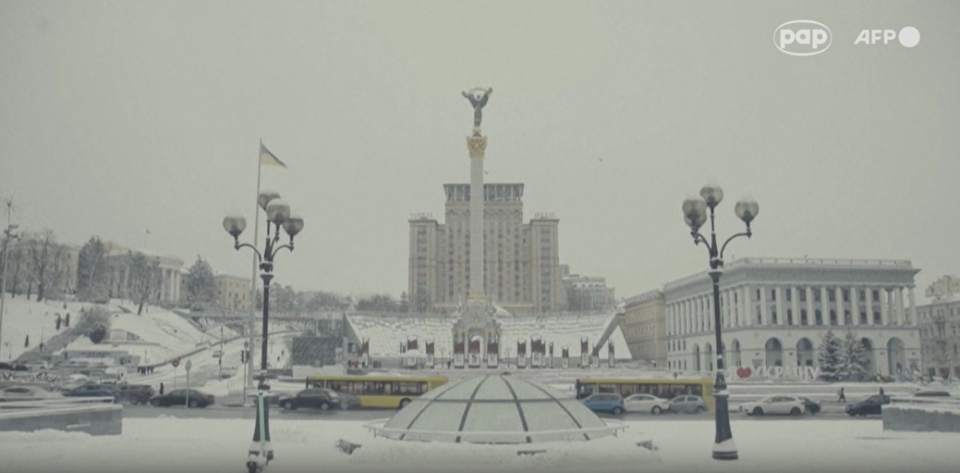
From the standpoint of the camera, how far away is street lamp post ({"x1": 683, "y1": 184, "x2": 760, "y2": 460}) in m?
13.5

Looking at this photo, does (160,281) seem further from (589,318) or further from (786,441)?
(786,441)

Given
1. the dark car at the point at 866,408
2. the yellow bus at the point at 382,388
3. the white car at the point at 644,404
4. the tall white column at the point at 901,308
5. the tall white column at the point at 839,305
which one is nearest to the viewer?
the dark car at the point at 866,408

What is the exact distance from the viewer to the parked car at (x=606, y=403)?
2739 cm

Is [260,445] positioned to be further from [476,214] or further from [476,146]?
[476,146]

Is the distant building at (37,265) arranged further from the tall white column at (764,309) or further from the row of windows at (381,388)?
the tall white column at (764,309)

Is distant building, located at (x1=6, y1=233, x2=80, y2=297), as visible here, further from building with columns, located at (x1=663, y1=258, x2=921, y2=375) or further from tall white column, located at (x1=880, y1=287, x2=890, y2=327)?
tall white column, located at (x1=880, y1=287, x2=890, y2=327)

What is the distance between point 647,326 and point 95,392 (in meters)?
69.8

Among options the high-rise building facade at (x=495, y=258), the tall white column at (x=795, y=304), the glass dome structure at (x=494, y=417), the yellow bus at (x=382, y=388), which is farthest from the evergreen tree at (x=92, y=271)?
the glass dome structure at (x=494, y=417)

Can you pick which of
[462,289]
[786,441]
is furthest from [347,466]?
[462,289]

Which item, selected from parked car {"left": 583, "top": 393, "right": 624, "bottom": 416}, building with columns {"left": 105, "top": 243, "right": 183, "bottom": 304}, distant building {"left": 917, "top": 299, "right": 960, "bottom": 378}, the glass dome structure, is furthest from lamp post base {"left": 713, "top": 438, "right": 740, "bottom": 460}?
building with columns {"left": 105, "top": 243, "right": 183, "bottom": 304}

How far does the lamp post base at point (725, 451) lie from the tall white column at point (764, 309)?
184ft

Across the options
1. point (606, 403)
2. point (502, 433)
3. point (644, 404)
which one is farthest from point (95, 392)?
point (502, 433)

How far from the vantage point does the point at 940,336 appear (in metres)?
67.6

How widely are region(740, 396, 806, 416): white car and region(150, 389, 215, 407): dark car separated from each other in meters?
19.4
